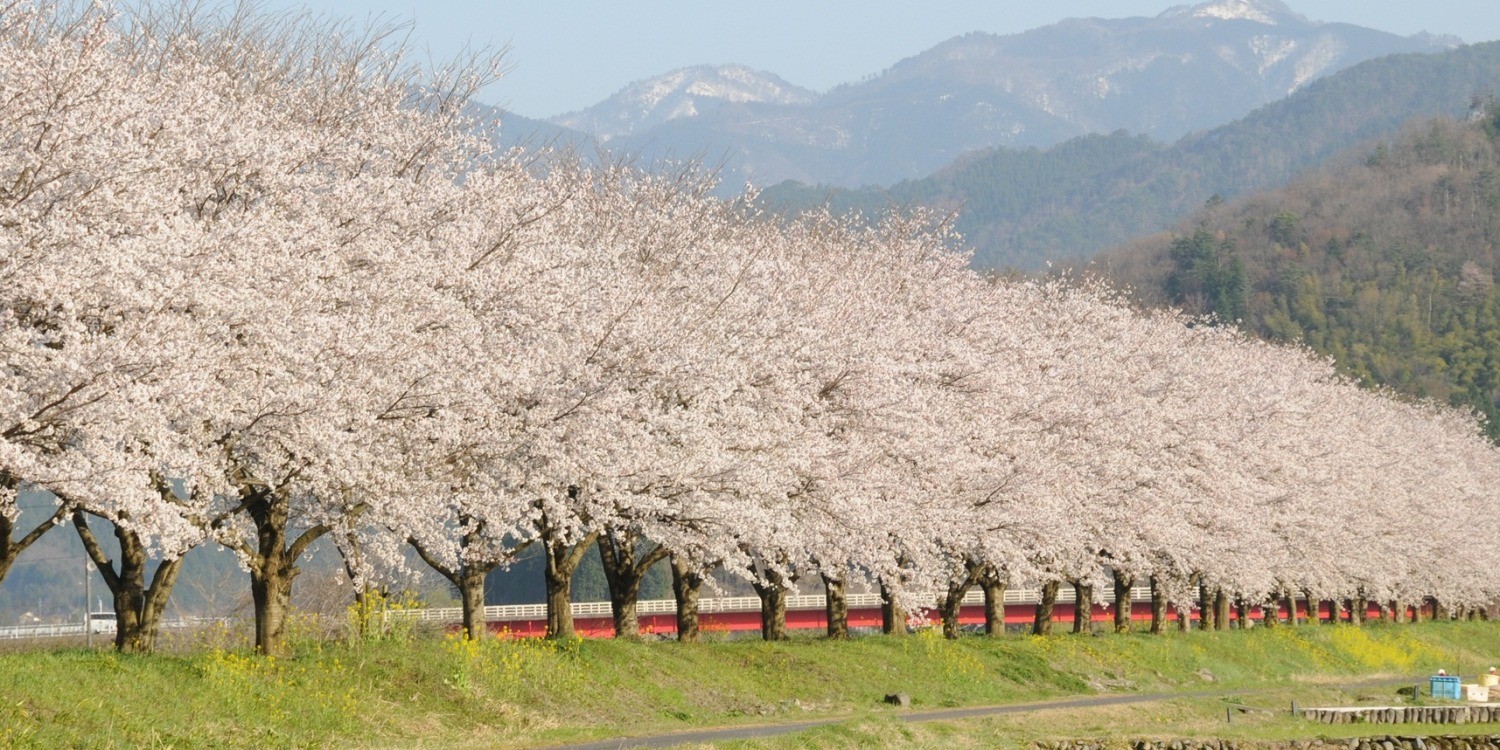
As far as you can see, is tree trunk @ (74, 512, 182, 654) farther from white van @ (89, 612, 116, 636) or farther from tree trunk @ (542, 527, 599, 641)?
white van @ (89, 612, 116, 636)

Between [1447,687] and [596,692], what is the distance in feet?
105

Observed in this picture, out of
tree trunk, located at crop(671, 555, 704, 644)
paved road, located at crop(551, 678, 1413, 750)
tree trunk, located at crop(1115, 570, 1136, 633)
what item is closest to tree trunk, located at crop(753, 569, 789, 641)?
tree trunk, located at crop(671, 555, 704, 644)

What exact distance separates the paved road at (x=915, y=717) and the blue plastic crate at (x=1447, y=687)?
467cm

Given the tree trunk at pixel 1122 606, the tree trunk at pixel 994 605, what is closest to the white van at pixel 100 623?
the tree trunk at pixel 994 605

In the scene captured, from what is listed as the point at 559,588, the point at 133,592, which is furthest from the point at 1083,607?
A: the point at 133,592

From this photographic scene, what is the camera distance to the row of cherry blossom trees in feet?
59.5

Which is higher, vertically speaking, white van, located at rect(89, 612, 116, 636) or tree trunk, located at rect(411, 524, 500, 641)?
tree trunk, located at rect(411, 524, 500, 641)

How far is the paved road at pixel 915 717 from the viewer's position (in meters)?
23.1

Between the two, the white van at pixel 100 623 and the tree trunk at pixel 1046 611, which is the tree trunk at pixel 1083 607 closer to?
the tree trunk at pixel 1046 611

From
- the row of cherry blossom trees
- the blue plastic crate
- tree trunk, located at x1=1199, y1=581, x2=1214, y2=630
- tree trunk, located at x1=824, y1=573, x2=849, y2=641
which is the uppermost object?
the row of cherry blossom trees

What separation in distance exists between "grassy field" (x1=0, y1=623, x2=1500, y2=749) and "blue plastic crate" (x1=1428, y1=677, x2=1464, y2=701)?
1.36 metres

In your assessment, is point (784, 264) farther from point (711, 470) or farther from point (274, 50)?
point (274, 50)

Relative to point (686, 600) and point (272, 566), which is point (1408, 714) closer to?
point (686, 600)

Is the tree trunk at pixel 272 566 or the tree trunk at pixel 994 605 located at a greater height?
the tree trunk at pixel 272 566
